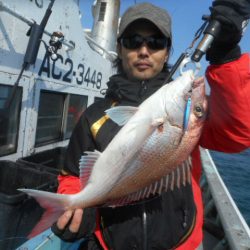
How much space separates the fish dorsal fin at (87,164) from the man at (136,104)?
0.70ft

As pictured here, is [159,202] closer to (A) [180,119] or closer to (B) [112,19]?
(A) [180,119]

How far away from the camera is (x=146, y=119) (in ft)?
6.20

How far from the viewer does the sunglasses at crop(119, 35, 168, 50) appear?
218 centimetres

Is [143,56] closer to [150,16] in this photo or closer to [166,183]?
[150,16]

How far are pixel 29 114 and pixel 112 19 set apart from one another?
5.98m

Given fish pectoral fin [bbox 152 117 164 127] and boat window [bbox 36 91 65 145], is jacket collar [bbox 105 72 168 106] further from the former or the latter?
boat window [bbox 36 91 65 145]

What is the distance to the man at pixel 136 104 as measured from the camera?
6.23ft

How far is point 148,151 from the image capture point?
188 centimetres

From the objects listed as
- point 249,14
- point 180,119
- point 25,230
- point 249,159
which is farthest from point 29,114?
point 249,159

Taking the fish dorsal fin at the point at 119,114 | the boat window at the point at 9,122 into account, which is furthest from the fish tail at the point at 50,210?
the boat window at the point at 9,122

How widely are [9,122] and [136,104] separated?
2.63 meters

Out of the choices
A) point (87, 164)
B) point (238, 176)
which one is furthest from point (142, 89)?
point (238, 176)

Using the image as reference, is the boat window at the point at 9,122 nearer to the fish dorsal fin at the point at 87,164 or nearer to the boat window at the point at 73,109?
the boat window at the point at 73,109

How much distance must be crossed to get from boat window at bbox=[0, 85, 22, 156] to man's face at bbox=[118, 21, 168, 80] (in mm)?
2260
